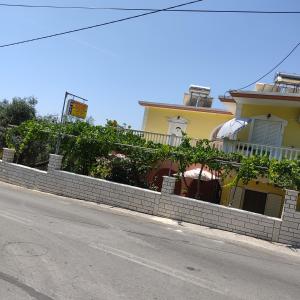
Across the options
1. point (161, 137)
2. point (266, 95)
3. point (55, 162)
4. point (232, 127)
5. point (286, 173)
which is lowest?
point (55, 162)

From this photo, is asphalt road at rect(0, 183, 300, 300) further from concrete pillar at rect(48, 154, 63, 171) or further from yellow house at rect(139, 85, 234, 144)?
yellow house at rect(139, 85, 234, 144)

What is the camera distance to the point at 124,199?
1688cm

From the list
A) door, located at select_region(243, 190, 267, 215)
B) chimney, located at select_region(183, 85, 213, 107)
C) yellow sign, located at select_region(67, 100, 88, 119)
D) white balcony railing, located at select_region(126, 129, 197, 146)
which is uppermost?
chimney, located at select_region(183, 85, 213, 107)

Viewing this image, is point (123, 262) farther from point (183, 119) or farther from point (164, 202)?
point (183, 119)

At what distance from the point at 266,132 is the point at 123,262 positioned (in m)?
14.1

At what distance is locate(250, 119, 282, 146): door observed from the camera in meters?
20.4

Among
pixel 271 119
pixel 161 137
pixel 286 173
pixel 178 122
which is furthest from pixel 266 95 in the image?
pixel 178 122

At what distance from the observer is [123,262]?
26.2 feet

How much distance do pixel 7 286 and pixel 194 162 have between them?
11.1m

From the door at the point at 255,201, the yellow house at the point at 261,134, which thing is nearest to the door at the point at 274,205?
the yellow house at the point at 261,134

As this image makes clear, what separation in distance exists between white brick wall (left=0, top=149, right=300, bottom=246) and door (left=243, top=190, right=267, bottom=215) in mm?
4890

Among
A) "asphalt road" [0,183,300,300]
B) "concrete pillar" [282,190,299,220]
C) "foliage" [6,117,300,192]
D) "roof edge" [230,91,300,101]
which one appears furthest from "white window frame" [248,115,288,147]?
"asphalt road" [0,183,300,300]

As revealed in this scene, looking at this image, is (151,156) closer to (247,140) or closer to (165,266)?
(247,140)

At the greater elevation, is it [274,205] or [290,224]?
[274,205]
